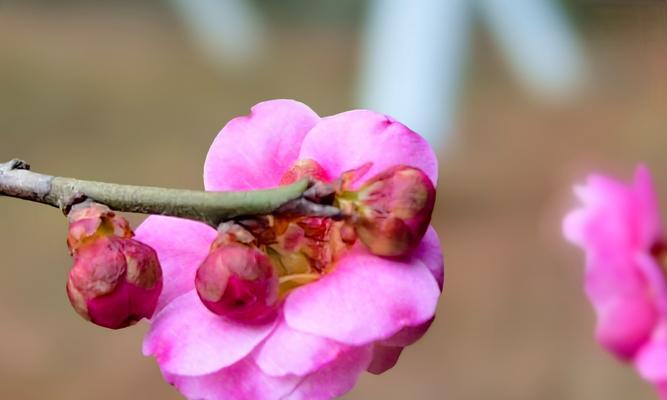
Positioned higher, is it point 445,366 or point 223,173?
point 223,173

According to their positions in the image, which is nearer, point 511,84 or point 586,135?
point 586,135

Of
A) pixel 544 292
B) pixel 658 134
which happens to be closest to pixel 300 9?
pixel 544 292

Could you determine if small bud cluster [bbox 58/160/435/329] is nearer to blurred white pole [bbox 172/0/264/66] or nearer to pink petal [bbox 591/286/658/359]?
pink petal [bbox 591/286/658/359]

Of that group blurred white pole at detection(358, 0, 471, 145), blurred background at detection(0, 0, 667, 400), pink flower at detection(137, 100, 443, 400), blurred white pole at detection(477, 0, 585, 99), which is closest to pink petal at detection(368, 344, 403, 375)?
pink flower at detection(137, 100, 443, 400)

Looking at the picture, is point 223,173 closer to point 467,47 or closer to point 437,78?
point 437,78

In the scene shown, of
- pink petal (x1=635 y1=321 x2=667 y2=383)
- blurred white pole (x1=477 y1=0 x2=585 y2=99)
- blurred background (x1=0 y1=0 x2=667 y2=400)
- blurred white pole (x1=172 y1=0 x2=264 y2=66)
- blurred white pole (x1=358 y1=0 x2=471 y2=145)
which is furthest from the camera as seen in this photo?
blurred white pole (x1=172 y1=0 x2=264 y2=66)

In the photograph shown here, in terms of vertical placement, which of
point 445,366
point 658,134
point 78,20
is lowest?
point 445,366

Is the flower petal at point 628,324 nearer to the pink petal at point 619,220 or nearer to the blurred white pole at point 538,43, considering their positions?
the pink petal at point 619,220

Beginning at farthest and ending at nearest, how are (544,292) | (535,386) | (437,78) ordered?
(437,78) → (544,292) → (535,386)
